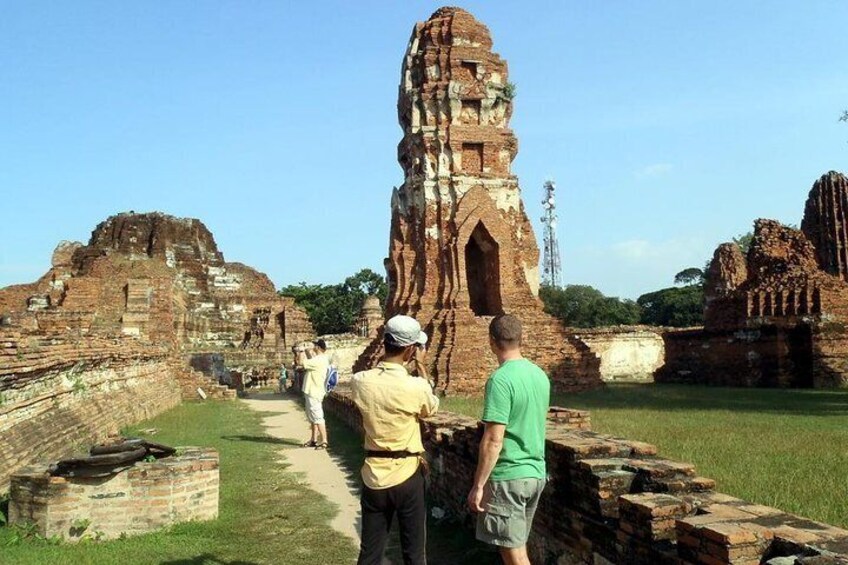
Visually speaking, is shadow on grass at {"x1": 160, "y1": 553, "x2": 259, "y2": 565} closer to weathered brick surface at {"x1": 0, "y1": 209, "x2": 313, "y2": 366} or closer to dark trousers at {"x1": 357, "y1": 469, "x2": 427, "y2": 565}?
dark trousers at {"x1": 357, "y1": 469, "x2": 427, "y2": 565}

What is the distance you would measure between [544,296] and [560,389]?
4507 cm

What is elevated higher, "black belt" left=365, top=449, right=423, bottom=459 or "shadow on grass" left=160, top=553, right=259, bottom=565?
"black belt" left=365, top=449, right=423, bottom=459

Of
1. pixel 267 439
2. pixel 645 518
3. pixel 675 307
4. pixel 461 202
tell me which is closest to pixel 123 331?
pixel 461 202

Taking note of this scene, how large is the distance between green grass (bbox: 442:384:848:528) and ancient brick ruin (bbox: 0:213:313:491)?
5.58m

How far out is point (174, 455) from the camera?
631 centimetres

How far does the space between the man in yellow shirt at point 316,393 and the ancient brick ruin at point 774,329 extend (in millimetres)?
13409

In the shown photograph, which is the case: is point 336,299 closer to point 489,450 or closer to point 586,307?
point 586,307

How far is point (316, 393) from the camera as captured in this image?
33.0 ft

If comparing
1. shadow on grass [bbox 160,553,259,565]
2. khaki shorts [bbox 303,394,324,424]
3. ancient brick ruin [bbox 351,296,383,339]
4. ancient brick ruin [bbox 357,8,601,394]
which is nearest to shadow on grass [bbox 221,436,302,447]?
khaki shorts [bbox 303,394,324,424]

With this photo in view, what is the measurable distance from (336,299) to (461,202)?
3579cm

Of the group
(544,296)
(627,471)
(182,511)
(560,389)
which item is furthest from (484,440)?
(544,296)

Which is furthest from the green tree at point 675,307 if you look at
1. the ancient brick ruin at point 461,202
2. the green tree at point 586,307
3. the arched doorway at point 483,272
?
the ancient brick ruin at point 461,202

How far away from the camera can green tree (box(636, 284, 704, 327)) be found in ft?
176

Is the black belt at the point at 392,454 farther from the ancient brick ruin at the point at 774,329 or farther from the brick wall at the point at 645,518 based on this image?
the ancient brick ruin at the point at 774,329
